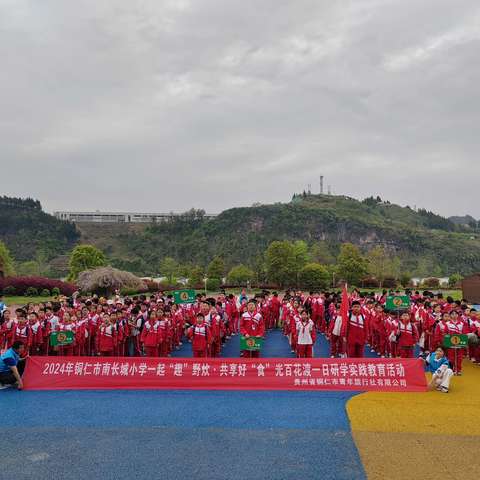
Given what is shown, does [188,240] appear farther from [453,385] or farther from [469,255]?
[453,385]

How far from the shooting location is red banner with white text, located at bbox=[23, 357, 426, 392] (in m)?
8.38

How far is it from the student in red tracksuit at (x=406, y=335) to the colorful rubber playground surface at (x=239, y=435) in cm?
185

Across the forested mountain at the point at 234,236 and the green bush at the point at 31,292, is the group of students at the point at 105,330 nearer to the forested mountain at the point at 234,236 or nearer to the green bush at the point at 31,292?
the green bush at the point at 31,292

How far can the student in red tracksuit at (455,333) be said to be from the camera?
9.89 meters

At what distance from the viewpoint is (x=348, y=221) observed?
3856 inches

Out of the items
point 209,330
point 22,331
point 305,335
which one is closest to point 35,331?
point 22,331

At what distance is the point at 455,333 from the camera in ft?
32.2

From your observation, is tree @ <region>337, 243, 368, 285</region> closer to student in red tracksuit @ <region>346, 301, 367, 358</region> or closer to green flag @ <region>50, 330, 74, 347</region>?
student in red tracksuit @ <region>346, 301, 367, 358</region>

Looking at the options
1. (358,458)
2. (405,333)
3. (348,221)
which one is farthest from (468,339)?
(348,221)

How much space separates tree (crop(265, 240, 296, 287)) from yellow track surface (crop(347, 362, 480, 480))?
31.7m

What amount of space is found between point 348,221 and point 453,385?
299 feet

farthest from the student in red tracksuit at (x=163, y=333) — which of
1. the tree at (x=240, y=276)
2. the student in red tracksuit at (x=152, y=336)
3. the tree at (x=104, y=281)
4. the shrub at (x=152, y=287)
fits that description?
the tree at (x=240, y=276)

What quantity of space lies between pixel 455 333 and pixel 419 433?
4036mm

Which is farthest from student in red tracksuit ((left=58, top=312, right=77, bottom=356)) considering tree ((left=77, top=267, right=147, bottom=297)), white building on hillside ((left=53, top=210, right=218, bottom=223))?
white building on hillside ((left=53, top=210, right=218, bottom=223))
